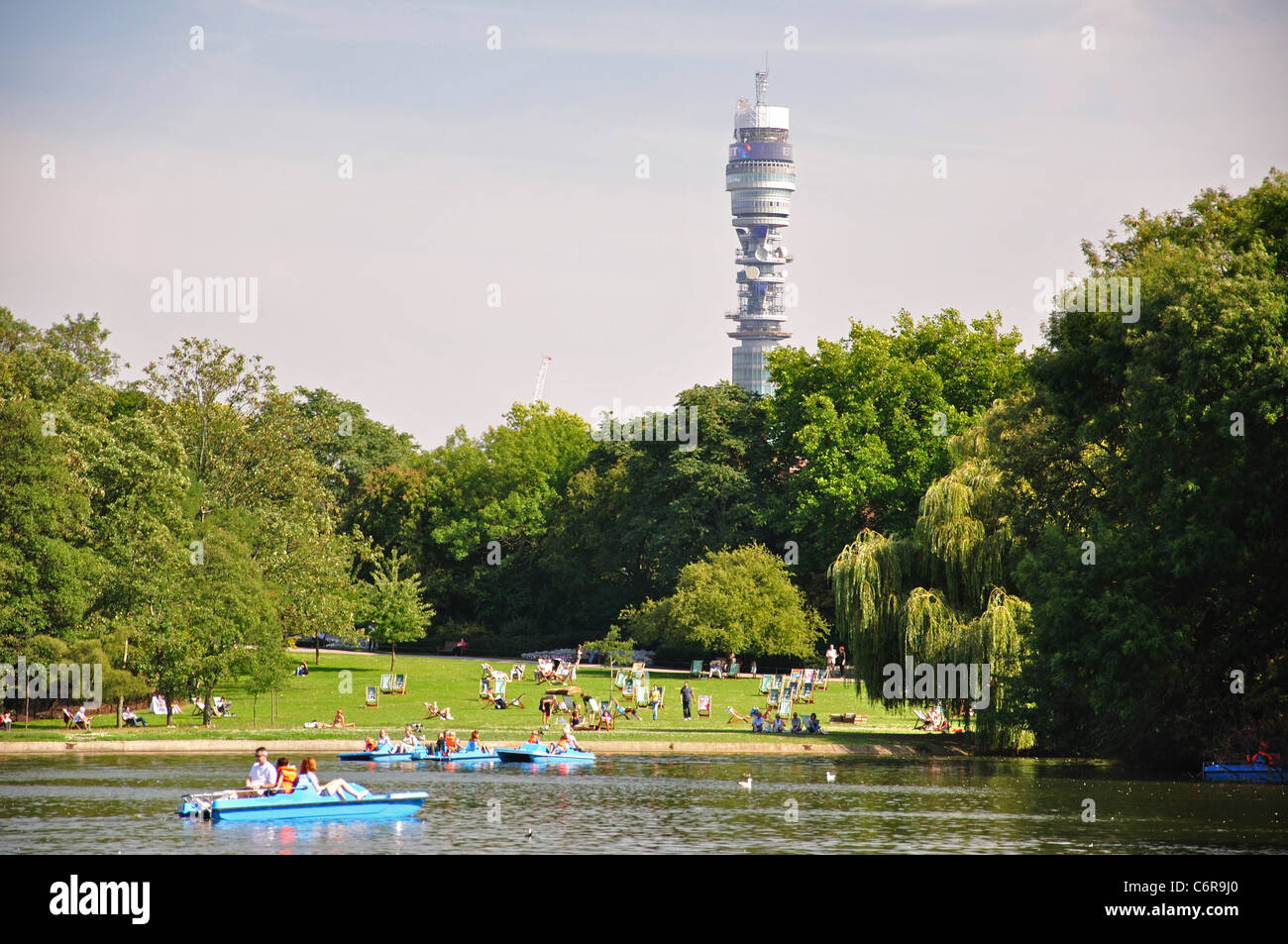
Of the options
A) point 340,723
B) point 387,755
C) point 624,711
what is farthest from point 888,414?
point 387,755

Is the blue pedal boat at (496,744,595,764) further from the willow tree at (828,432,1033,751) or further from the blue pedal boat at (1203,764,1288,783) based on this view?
the blue pedal boat at (1203,764,1288,783)

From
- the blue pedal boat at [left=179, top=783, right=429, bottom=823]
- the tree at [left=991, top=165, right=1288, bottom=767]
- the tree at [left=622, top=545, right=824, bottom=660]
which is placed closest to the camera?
the blue pedal boat at [left=179, top=783, right=429, bottom=823]

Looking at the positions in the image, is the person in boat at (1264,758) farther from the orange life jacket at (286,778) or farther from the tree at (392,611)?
the tree at (392,611)

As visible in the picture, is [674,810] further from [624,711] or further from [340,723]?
[624,711]

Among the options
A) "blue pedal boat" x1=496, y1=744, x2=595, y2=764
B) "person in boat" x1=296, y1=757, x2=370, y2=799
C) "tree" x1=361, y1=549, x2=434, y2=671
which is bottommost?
"blue pedal boat" x1=496, y1=744, x2=595, y2=764

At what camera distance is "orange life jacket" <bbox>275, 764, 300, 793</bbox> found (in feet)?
103

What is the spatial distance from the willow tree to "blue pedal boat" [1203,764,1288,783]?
24.5ft

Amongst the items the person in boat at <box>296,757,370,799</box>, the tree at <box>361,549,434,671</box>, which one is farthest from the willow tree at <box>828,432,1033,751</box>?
the tree at <box>361,549,434,671</box>

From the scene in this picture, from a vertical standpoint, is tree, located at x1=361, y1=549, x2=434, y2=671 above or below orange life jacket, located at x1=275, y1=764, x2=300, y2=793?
above

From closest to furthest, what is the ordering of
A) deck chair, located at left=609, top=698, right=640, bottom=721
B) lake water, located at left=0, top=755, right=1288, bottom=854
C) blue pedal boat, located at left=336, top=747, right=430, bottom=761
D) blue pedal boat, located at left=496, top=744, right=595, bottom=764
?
1. lake water, located at left=0, top=755, right=1288, bottom=854
2. blue pedal boat, located at left=336, top=747, right=430, bottom=761
3. blue pedal boat, located at left=496, top=744, right=595, bottom=764
4. deck chair, located at left=609, top=698, right=640, bottom=721

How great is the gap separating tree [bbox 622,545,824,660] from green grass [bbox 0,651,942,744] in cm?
208

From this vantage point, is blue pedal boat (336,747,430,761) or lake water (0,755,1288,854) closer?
lake water (0,755,1288,854)

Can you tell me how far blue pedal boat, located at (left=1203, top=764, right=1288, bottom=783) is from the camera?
37844mm
